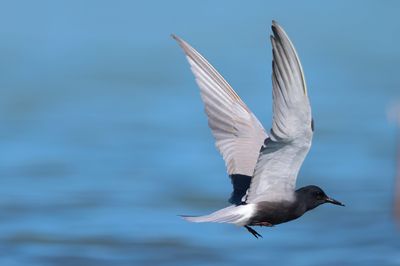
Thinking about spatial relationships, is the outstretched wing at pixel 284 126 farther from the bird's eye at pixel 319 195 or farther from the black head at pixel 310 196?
the bird's eye at pixel 319 195

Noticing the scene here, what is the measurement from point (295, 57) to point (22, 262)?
14.5 ft

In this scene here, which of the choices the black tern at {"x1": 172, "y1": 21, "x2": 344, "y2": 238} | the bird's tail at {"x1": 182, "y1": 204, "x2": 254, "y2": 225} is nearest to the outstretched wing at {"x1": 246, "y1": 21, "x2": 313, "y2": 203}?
the black tern at {"x1": 172, "y1": 21, "x2": 344, "y2": 238}

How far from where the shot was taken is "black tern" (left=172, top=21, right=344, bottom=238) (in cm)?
724

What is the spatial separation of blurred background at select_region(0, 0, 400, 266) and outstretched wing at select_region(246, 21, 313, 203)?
9.45 ft

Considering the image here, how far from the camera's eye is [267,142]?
7555mm

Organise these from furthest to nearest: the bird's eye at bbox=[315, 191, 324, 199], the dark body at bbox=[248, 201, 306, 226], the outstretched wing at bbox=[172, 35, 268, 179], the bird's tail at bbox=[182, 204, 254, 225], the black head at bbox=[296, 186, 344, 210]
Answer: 1. the outstretched wing at bbox=[172, 35, 268, 179]
2. the bird's eye at bbox=[315, 191, 324, 199]
3. the black head at bbox=[296, 186, 344, 210]
4. the dark body at bbox=[248, 201, 306, 226]
5. the bird's tail at bbox=[182, 204, 254, 225]

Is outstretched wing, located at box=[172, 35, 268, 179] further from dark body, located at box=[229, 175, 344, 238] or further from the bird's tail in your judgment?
the bird's tail

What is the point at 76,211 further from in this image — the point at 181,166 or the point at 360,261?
the point at 360,261

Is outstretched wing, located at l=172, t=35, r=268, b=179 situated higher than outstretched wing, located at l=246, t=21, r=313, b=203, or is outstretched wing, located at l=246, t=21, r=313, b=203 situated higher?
outstretched wing, located at l=172, t=35, r=268, b=179

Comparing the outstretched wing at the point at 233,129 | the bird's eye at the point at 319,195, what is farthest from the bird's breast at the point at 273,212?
the outstretched wing at the point at 233,129

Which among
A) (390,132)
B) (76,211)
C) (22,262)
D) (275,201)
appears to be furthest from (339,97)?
(275,201)

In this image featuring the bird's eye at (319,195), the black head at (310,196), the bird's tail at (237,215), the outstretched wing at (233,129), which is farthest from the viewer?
the outstretched wing at (233,129)

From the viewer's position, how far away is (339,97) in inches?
703

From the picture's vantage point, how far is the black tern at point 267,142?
23.8ft
